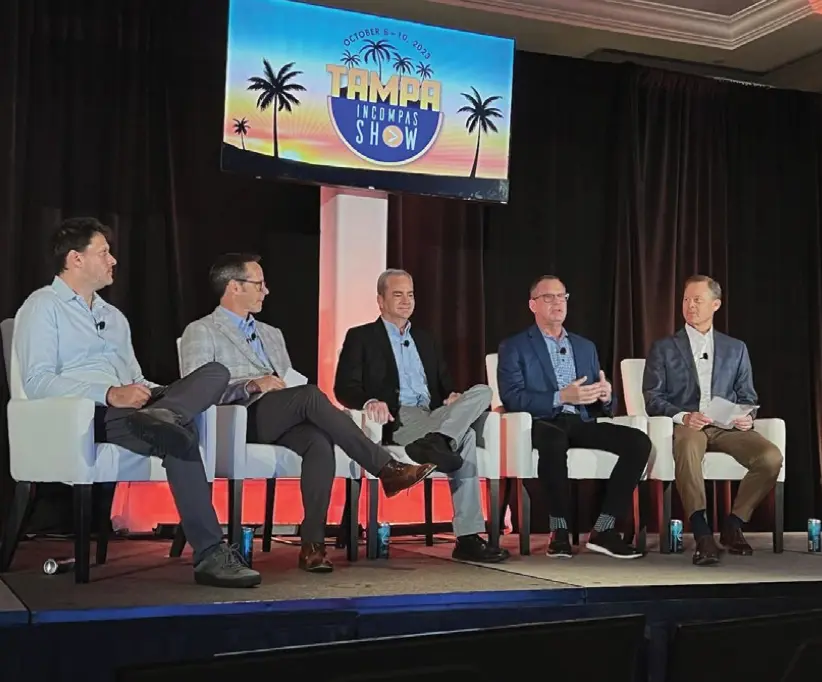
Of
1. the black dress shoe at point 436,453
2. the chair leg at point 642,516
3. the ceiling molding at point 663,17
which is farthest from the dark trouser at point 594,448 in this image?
the ceiling molding at point 663,17

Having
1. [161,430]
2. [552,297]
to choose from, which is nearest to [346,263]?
[552,297]

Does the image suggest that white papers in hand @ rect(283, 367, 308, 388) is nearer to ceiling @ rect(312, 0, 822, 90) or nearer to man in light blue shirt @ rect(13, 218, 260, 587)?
man in light blue shirt @ rect(13, 218, 260, 587)

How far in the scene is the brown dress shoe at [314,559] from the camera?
3451mm

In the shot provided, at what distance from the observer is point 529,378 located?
4398 millimetres

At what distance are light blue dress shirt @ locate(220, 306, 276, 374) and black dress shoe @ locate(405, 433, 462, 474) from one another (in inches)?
24.4

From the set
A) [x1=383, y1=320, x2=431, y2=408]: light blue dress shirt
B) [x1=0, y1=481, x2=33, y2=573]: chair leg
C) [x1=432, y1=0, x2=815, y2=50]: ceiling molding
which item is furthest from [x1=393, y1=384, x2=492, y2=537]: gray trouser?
[x1=432, y1=0, x2=815, y2=50]: ceiling molding

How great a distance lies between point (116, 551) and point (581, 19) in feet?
12.1

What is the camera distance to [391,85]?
5297 millimetres

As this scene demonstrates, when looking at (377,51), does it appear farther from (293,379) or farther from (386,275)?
(293,379)

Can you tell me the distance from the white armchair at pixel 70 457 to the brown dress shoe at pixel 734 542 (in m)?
2.15

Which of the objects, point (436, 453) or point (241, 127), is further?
point (241, 127)

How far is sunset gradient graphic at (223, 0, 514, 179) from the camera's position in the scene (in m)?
4.92

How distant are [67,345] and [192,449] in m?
0.58

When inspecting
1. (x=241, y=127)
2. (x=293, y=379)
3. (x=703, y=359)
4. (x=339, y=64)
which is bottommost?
(x=293, y=379)
